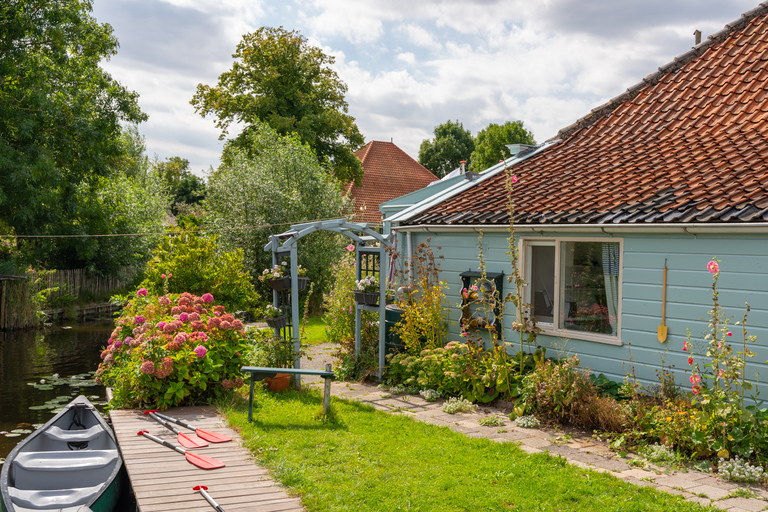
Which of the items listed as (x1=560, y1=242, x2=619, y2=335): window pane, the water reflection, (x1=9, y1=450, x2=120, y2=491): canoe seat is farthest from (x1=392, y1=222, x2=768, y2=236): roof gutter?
the water reflection

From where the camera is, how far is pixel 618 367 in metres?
8.45

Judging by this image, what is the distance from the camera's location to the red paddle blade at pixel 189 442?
6.60 m

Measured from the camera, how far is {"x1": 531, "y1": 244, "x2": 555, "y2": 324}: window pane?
960cm

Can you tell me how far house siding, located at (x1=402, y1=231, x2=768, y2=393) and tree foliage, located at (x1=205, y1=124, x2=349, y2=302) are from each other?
49.9 feet

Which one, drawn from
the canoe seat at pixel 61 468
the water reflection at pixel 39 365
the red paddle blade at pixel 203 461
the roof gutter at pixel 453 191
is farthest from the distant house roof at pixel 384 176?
the red paddle blade at pixel 203 461

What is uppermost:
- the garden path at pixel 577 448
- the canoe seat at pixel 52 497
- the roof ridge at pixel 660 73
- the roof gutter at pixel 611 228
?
the roof ridge at pixel 660 73

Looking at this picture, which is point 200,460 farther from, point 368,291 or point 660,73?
point 660,73

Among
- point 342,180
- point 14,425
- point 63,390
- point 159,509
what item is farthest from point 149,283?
point 342,180

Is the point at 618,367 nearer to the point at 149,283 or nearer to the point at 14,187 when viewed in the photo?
the point at 149,283

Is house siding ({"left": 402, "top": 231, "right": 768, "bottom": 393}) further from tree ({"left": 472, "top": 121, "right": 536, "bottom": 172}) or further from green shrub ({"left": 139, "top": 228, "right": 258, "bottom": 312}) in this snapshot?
tree ({"left": 472, "top": 121, "right": 536, "bottom": 172})

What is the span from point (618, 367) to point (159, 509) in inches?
248

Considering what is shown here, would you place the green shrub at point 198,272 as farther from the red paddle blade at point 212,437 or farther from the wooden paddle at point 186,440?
the red paddle blade at point 212,437

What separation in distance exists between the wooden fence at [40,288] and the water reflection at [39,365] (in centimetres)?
72

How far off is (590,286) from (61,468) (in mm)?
7292
